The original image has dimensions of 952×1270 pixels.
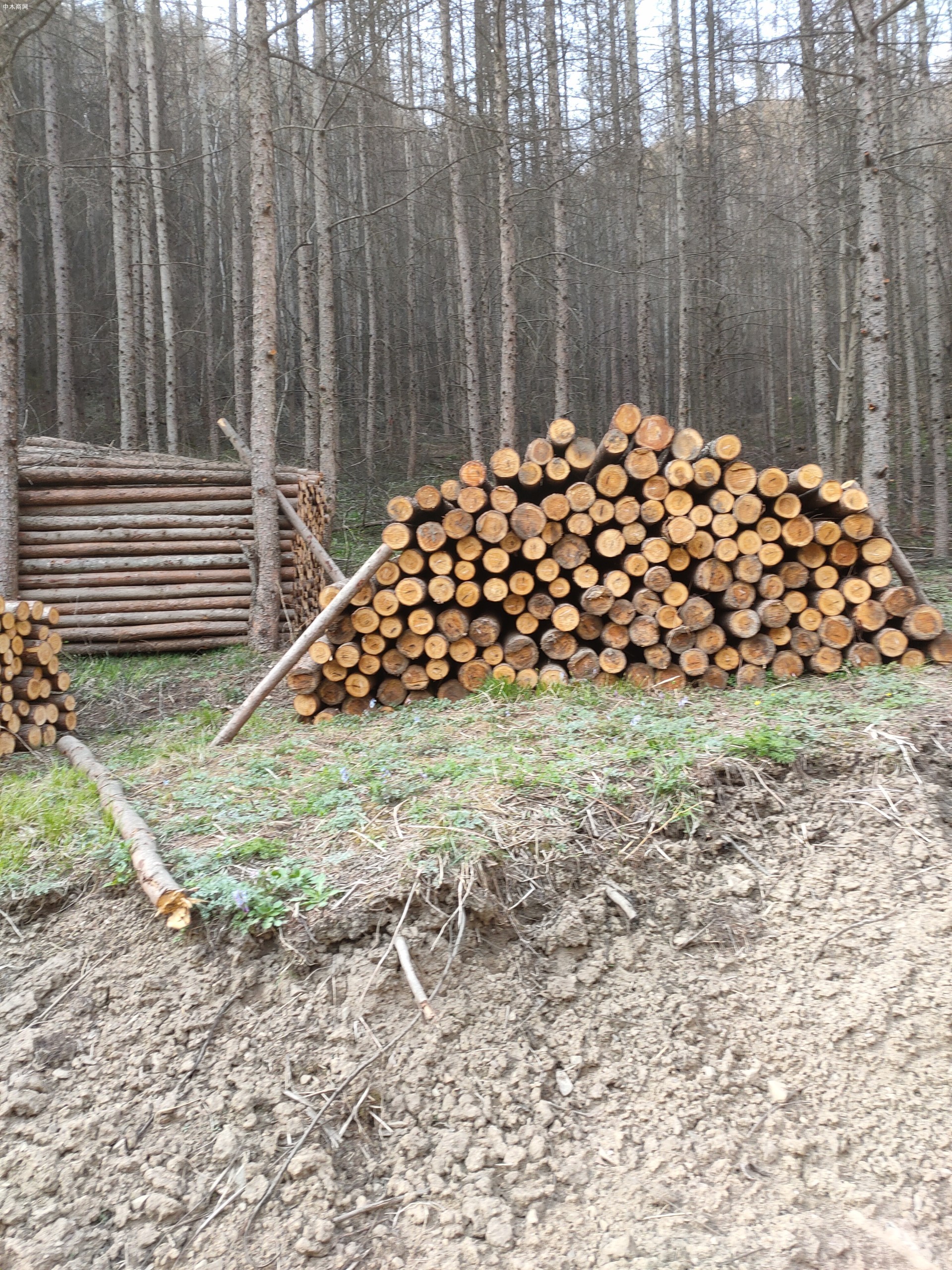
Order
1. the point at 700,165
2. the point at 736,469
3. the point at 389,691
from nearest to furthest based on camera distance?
the point at 736,469 → the point at 389,691 → the point at 700,165

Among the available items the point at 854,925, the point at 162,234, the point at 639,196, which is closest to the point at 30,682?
the point at 854,925

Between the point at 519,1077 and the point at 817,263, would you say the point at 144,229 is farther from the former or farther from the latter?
the point at 519,1077

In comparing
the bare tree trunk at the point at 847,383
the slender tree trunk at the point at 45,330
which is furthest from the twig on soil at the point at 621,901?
the slender tree trunk at the point at 45,330

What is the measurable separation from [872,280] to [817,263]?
6.87 meters

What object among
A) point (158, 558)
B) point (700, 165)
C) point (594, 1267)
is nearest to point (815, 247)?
point (700, 165)

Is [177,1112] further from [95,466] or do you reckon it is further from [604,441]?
[95,466]

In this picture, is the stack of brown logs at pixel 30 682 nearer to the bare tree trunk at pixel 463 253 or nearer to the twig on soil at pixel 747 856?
the twig on soil at pixel 747 856

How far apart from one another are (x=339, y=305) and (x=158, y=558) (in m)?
17.8

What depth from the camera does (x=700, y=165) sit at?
17.6 meters

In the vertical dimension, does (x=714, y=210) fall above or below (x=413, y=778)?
above

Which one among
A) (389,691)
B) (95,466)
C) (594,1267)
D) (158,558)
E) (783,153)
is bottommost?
(594,1267)

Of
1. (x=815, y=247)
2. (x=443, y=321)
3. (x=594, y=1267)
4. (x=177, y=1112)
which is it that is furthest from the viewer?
(x=443, y=321)

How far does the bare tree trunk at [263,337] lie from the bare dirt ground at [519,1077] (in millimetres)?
6128

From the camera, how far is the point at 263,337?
31.0 feet
